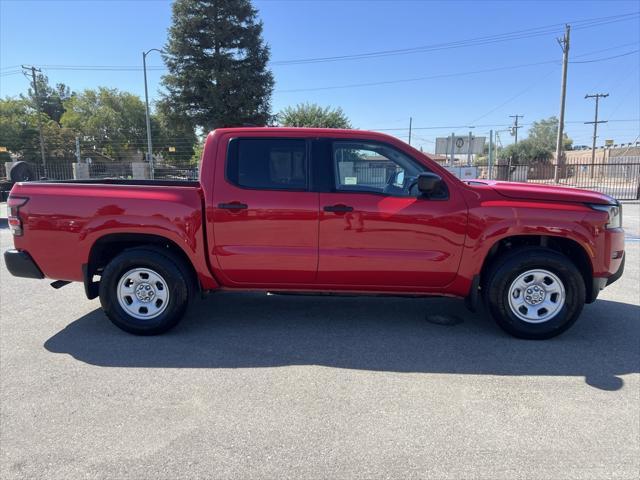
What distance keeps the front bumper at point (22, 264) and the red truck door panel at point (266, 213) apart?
5.92 feet

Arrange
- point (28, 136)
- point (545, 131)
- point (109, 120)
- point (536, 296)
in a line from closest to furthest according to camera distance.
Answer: point (536, 296), point (28, 136), point (109, 120), point (545, 131)

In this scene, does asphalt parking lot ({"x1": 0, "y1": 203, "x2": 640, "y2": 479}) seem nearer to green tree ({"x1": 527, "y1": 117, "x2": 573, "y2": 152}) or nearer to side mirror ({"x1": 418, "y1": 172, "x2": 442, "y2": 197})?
side mirror ({"x1": 418, "y1": 172, "x2": 442, "y2": 197})

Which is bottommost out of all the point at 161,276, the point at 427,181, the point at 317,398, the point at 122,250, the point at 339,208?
the point at 317,398

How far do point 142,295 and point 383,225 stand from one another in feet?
7.92

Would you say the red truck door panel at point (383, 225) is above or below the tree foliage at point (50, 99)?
below

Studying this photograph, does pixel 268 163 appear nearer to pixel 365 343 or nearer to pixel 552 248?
pixel 365 343

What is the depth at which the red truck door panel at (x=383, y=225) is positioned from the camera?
4062 mm

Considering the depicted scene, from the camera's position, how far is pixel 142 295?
433cm

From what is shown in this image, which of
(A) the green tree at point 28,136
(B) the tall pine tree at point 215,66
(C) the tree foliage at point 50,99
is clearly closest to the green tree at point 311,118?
(B) the tall pine tree at point 215,66

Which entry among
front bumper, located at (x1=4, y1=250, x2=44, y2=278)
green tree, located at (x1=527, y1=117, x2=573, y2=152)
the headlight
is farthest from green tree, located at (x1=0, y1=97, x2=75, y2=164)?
green tree, located at (x1=527, y1=117, x2=573, y2=152)

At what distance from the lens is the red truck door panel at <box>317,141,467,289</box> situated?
406cm

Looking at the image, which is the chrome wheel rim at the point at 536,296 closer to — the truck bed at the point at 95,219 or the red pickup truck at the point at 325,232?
the red pickup truck at the point at 325,232

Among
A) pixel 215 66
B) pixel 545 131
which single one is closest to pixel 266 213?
pixel 215 66

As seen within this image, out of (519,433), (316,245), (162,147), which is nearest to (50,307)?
(316,245)
